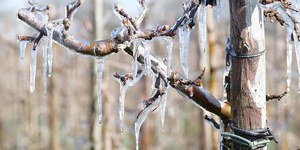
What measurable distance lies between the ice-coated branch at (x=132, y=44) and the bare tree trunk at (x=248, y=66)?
8.6 inches

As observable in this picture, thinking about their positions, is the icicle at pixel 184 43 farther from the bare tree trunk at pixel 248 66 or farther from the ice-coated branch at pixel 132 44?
the bare tree trunk at pixel 248 66

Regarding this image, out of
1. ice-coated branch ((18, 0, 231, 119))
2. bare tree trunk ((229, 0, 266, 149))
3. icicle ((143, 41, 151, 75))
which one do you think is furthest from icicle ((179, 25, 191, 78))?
bare tree trunk ((229, 0, 266, 149))

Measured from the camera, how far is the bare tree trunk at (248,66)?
2117 mm

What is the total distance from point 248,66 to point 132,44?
1.72 feet

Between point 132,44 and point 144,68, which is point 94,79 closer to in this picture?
point 144,68

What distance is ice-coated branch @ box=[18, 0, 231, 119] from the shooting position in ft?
7.41

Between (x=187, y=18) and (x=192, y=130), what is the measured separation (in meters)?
24.0

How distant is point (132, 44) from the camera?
2285mm

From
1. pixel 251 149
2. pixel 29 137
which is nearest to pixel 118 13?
pixel 251 149

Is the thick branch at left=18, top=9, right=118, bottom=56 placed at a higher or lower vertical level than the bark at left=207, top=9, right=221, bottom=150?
lower

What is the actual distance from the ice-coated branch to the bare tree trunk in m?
0.22

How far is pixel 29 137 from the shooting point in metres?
19.3

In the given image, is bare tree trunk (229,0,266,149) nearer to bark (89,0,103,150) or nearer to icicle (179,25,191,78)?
icicle (179,25,191,78)

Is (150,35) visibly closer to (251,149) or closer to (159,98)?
(159,98)
